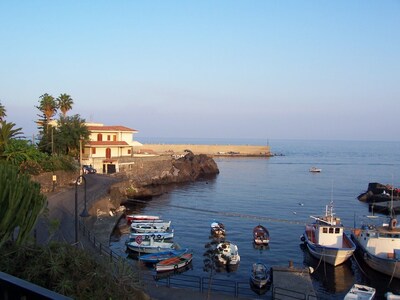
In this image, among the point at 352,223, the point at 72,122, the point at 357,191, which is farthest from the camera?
the point at 357,191

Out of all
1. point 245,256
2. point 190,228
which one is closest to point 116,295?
point 245,256

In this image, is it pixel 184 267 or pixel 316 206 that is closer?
pixel 184 267

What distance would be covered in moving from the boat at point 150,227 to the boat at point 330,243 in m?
13.9

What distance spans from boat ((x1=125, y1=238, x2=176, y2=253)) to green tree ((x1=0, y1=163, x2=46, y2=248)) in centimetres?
2169

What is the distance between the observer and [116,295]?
9.80m

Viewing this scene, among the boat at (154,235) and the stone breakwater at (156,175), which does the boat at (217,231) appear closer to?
the boat at (154,235)

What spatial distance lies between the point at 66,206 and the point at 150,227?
8.30 metres

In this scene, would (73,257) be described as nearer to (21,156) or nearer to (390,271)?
(390,271)

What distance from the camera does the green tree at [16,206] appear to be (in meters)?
12.8

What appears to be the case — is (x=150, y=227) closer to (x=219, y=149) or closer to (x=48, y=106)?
(x=48, y=106)

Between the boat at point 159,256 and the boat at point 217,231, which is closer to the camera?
the boat at point 159,256

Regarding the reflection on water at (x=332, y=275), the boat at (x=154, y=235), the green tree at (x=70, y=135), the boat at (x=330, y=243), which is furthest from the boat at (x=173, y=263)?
the green tree at (x=70, y=135)

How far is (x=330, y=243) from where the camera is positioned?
35031 millimetres

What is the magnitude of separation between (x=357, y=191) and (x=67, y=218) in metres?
59.0
